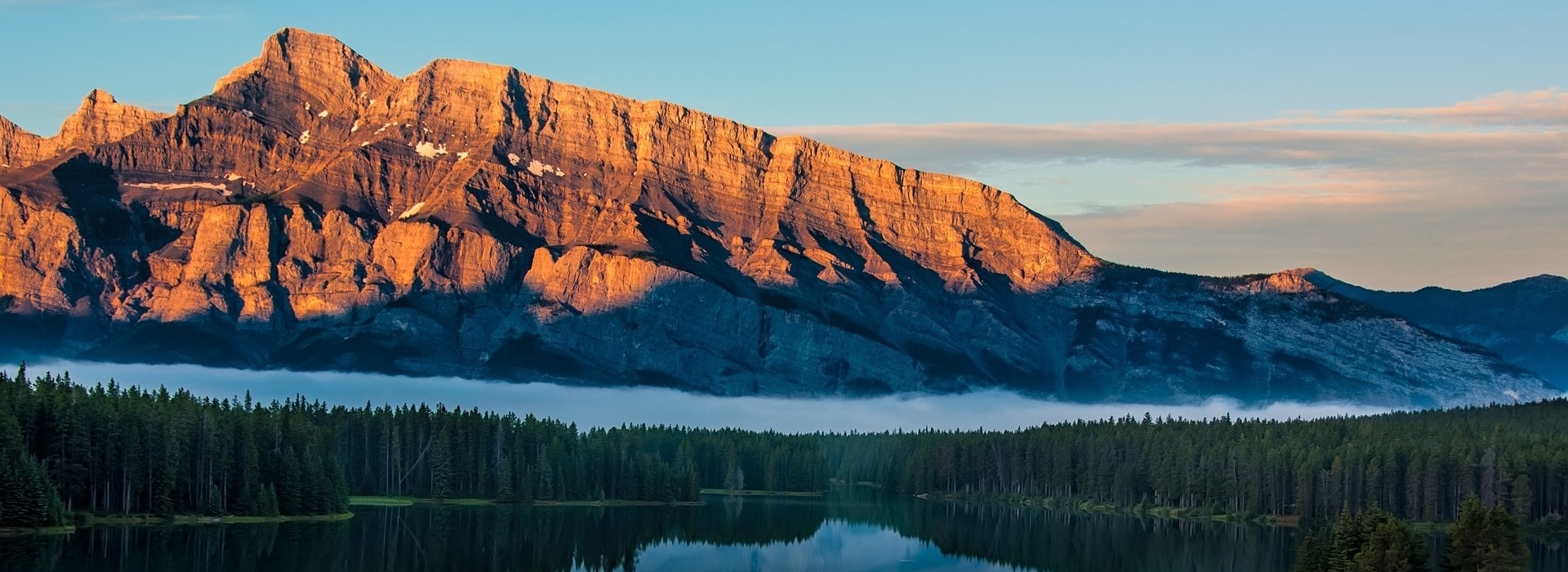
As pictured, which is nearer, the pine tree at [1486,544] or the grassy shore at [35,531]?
the pine tree at [1486,544]

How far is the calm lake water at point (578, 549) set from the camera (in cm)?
12781

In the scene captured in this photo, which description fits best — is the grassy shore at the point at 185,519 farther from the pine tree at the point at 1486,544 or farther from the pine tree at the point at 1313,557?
the pine tree at the point at 1486,544

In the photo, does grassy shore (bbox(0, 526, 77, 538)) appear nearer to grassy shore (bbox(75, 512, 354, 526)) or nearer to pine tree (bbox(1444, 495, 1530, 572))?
grassy shore (bbox(75, 512, 354, 526))

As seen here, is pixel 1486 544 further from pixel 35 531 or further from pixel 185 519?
pixel 185 519

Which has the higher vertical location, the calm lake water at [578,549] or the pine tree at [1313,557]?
the pine tree at [1313,557]

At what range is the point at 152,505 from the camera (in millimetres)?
164625

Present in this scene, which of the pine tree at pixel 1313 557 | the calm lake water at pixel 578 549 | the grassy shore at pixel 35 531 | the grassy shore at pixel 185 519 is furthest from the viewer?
the grassy shore at pixel 185 519

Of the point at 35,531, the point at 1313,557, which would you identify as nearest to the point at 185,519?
the point at 35,531

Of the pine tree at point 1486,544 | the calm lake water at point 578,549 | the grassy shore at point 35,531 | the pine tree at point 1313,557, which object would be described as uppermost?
the pine tree at point 1486,544

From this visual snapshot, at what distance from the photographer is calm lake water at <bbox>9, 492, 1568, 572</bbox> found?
128 meters

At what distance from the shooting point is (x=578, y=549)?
157625 millimetres

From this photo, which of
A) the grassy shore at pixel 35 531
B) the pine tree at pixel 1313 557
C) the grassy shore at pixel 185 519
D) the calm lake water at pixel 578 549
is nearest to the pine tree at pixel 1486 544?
the pine tree at pixel 1313 557

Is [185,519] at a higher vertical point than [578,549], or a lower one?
higher

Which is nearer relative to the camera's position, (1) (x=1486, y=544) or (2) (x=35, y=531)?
(1) (x=1486, y=544)
